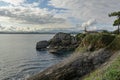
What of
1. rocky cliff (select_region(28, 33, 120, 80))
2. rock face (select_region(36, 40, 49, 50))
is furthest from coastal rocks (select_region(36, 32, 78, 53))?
rocky cliff (select_region(28, 33, 120, 80))

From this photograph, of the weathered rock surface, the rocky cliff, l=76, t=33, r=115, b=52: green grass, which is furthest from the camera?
l=76, t=33, r=115, b=52: green grass

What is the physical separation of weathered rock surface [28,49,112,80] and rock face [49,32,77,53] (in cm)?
6669

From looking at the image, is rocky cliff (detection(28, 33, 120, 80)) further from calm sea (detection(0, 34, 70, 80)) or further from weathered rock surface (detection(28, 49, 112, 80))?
calm sea (detection(0, 34, 70, 80))

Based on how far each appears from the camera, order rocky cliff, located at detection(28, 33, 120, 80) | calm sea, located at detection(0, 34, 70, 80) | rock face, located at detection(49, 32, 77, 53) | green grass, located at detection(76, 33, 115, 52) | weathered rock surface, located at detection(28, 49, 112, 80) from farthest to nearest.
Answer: rock face, located at detection(49, 32, 77, 53) < calm sea, located at detection(0, 34, 70, 80) < green grass, located at detection(76, 33, 115, 52) < rocky cliff, located at detection(28, 33, 120, 80) < weathered rock surface, located at detection(28, 49, 112, 80)

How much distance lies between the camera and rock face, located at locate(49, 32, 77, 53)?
3922 inches

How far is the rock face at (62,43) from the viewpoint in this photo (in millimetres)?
99625

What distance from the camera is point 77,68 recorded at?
29.4 meters

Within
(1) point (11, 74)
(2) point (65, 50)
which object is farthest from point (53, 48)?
(1) point (11, 74)

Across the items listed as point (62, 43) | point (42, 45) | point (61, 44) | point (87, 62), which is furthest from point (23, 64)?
point (42, 45)

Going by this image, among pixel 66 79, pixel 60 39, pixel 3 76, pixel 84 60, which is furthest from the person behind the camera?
pixel 60 39

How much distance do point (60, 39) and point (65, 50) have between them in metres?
12.4

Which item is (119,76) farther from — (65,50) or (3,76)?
(65,50)

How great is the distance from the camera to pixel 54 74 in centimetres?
2892

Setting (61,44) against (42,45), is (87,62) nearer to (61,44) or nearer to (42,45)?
(61,44)
